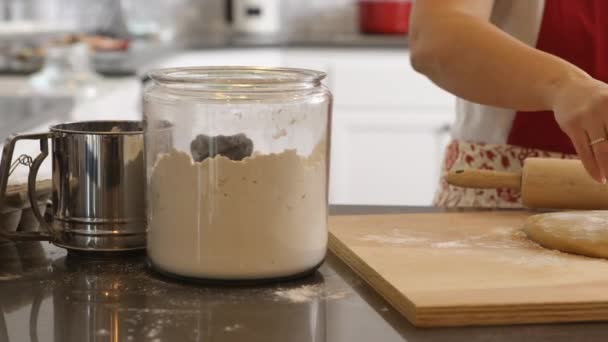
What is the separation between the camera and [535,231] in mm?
1000

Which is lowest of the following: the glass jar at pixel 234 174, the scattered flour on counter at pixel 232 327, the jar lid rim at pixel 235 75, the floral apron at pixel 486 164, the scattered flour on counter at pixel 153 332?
the floral apron at pixel 486 164

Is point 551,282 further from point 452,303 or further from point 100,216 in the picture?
point 100,216

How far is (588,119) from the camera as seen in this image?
948 millimetres

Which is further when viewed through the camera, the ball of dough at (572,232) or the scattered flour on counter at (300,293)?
the ball of dough at (572,232)

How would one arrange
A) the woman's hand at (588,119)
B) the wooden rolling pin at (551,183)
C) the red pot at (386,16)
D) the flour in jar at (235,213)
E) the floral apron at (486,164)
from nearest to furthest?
1. the flour in jar at (235,213)
2. the woman's hand at (588,119)
3. the wooden rolling pin at (551,183)
4. the floral apron at (486,164)
5. the red pot at (386,16)

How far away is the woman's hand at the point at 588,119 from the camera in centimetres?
94

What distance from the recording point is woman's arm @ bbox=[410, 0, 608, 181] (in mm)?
959

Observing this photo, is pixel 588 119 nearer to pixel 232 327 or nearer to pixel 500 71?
pixel 500 71

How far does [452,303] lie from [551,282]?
12 cm

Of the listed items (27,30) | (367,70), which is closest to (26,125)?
(27,30)

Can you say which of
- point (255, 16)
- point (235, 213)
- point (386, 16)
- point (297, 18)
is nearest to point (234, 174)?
point (235, 213)

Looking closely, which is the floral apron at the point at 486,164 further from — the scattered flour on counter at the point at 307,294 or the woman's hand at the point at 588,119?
the scattered flour on counter at the point at 307,294

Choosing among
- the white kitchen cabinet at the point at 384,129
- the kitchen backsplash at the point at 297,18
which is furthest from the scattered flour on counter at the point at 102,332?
the kitchen backsplash at the point at 297,18

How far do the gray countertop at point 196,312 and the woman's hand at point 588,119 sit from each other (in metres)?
0.25
